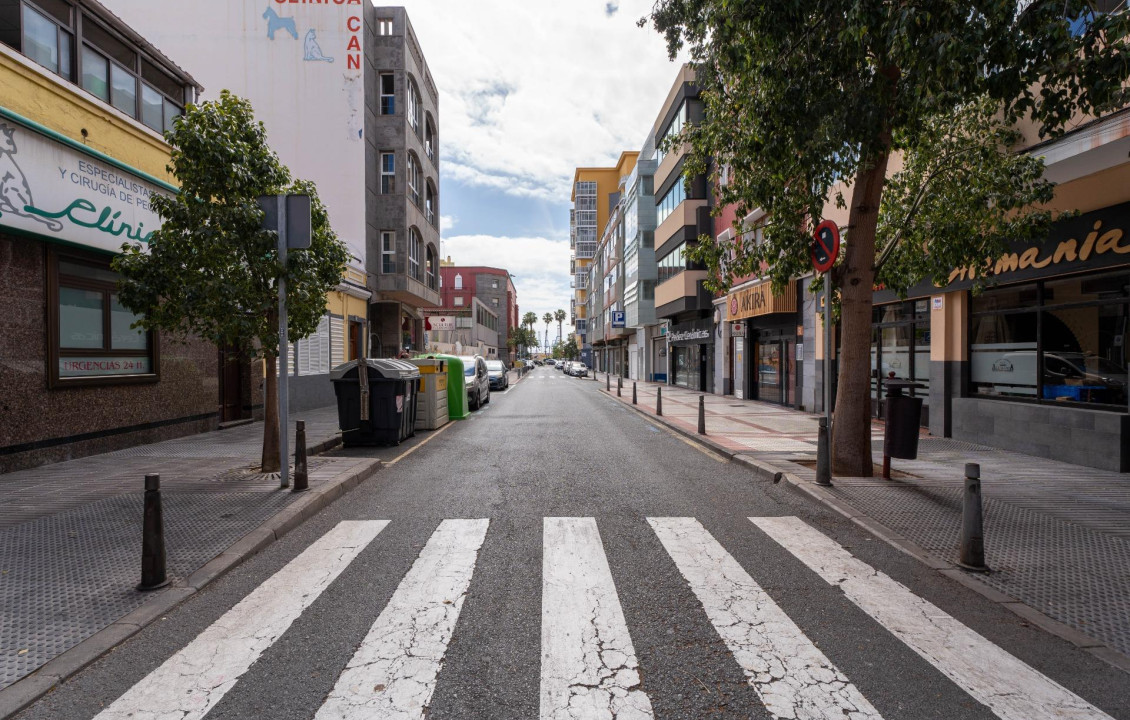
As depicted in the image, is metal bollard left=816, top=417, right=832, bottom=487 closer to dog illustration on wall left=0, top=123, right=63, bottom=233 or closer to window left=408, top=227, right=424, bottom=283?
dog illustration on wall left=0, top=123, right=63, bottom=233

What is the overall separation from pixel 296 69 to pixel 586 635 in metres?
24.2

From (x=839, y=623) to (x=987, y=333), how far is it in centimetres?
962

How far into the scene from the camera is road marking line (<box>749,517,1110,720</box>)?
2666 mm

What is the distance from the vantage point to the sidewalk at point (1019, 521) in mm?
3676

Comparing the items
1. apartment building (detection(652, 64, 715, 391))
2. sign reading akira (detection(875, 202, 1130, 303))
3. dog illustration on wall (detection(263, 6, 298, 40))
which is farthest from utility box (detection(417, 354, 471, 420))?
dog illustration on wall (detection(263, 6, 298, 40))

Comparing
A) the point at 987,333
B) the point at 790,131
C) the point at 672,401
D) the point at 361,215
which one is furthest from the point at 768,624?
the point at 361,215

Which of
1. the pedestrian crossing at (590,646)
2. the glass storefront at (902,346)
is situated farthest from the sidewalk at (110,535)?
the glass storefront at (902,346)

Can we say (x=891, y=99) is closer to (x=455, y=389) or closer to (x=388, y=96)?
(x=455, y=389)

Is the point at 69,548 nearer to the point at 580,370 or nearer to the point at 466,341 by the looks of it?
the point at 580,370

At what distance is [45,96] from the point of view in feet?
26.0

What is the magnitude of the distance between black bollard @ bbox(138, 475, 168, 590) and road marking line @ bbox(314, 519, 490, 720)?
5.49ft

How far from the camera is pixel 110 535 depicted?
195 inches

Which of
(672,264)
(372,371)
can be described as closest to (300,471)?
(372,371)

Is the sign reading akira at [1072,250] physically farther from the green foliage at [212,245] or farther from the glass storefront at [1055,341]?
the green foliage at [212,245]
